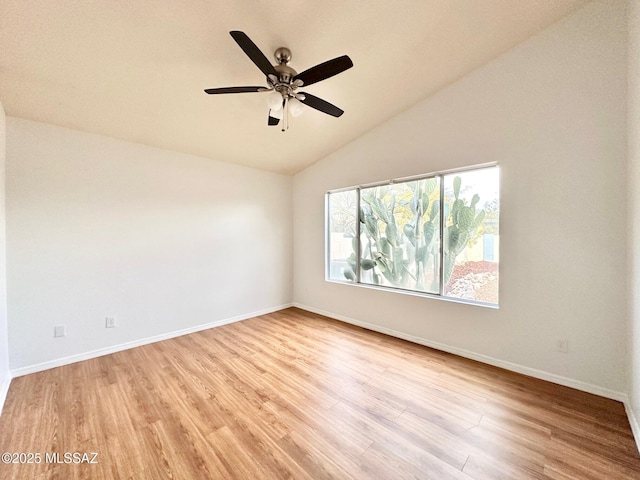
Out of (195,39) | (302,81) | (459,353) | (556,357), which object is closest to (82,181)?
(195,39)

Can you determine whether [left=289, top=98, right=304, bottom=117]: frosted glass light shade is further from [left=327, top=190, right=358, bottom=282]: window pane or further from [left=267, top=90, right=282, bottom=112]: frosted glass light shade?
[left=327, top=190, right=358, bottom=282]: window pane

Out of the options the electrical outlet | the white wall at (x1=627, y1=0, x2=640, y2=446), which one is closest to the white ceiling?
the white wall at (x1=627, y1=0, x2=640, y2=446)

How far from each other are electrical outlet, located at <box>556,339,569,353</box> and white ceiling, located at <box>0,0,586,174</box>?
2835 mm

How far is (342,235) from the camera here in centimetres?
420

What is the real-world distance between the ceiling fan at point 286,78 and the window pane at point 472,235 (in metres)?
1.72

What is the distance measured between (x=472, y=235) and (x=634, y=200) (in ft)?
3.87

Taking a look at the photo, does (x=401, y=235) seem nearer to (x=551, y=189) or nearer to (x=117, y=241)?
(x=551, y=189)

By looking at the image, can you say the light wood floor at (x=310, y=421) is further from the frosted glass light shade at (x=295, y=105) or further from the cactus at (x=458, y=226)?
the frosted glass light shade at (x=295, y=105)

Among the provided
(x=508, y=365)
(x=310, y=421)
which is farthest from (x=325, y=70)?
(x=508, y=365)

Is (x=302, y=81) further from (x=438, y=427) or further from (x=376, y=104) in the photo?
(x=438, y=427)

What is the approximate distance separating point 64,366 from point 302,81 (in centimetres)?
370

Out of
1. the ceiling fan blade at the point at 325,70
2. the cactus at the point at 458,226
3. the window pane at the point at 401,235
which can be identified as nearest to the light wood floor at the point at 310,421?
the window pane at the point at 401,235

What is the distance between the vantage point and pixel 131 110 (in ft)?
8.46

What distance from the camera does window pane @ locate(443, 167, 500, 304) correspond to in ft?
8.85
